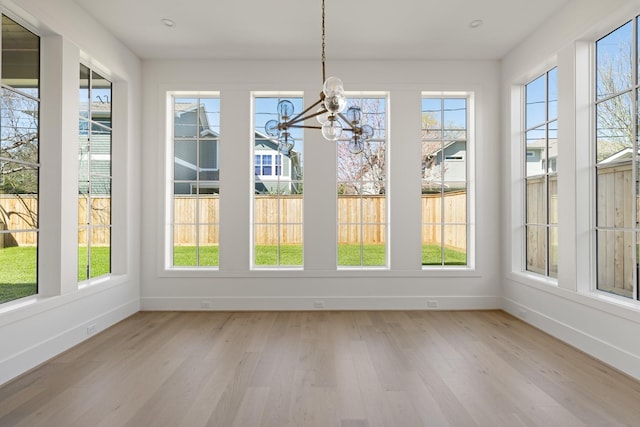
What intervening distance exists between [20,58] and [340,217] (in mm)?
3754

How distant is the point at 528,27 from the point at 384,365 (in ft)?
13.0

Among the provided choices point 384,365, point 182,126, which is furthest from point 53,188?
point 384,365

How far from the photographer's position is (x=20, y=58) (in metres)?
3.16

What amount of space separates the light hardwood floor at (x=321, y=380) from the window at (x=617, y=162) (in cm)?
88

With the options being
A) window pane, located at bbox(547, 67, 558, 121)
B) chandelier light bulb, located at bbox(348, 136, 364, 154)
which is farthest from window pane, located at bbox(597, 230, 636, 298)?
chandelier light bulb, located at bbox(348, 136, 364, 154)

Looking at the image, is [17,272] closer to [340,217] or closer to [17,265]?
[17,265]

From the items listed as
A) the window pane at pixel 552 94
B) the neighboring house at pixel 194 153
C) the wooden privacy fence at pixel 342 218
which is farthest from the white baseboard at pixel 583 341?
the neighboring house at pixel 194 153

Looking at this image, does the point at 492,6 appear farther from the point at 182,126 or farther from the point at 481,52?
the point at 182,126

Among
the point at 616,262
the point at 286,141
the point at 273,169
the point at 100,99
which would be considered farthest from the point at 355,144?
the point at 100,99

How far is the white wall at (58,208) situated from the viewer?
115 inches

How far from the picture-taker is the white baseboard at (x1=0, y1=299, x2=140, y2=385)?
2.76 metres

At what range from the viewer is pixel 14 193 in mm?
3055

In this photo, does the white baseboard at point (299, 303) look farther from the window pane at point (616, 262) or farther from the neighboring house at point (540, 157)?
the neighboring house at point (540, 157)

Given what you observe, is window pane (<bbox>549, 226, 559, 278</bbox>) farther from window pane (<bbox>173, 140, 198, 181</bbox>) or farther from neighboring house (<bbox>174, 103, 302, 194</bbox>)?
window pane (<bbox>173, 140, 198, 181</bbox>)
